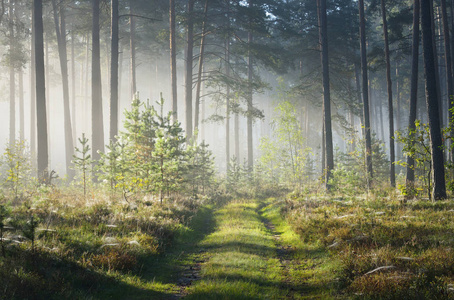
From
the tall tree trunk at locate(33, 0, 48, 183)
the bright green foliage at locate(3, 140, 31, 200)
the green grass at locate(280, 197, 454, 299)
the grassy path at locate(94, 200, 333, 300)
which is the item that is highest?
the tall tree trunk at locate(33, 0, 48, 183)

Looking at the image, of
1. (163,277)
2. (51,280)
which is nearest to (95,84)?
(163,277)

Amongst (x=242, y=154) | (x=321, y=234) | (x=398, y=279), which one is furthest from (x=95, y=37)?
(x=242, y=154)

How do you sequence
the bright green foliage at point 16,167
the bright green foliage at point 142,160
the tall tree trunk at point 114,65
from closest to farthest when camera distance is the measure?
the bright green foliage at point 16,167, the bright green foliage at point 142,160, the tall tree trunk at point 114,65

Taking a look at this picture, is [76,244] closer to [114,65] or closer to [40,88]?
[40,88]

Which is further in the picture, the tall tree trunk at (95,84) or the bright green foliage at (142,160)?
the tall tree trunk at (95,84)

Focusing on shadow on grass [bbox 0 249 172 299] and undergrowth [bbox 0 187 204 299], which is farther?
undergrowth [bbox 0 187 204 299]

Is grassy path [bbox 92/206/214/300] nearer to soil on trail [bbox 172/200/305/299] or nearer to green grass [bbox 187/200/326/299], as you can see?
soil on trail [bbox 172/200/305/299]

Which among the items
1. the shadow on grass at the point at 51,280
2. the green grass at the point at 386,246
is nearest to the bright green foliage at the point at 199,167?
the green grass at the point at 386,246

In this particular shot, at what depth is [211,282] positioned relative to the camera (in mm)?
5801

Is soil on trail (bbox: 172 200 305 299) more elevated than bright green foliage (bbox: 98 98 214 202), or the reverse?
bright green foliage (bbox: 98 98 214 202)

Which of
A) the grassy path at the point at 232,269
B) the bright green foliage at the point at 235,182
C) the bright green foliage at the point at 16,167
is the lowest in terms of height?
the grassy path at the point at 232,269

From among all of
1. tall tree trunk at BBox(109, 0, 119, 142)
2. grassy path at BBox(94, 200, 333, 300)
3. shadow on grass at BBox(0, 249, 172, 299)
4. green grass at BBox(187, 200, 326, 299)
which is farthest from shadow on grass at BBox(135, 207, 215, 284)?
tall tree trunk at BBox(109, 0, 119, 142)

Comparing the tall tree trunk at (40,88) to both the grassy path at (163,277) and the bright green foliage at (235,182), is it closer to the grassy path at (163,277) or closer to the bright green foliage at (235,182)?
the grassy path at (163,277)

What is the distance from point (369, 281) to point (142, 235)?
5.42 meters
